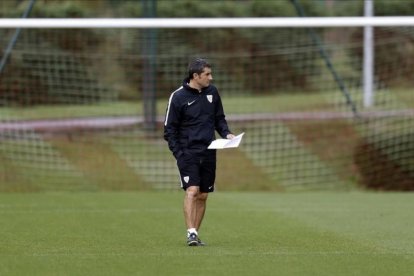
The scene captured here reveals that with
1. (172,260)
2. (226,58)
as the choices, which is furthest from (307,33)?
(172,260)

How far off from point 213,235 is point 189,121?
183 centimetres

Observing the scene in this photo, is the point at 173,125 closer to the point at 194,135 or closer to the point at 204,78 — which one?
the point at 194,135

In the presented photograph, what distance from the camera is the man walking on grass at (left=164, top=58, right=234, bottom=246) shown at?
12.2m

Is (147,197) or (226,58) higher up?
(226,58)

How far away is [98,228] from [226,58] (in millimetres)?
10494

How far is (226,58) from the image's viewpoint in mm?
24359

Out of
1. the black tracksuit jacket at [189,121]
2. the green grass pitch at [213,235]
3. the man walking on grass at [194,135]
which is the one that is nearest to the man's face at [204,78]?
the man walking on grass at [194,135]

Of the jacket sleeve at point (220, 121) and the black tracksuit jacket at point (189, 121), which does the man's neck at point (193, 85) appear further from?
the jacket sleeve at point (220, 121)

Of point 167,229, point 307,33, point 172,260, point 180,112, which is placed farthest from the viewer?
point 307,33

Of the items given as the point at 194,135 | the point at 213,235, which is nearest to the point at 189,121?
the point at 194,135

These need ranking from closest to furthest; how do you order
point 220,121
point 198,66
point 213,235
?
point 198,66, point 220,121, point 213,235

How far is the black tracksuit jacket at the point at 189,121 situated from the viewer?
12219mm

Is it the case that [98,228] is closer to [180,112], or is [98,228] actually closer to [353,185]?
[180,112]

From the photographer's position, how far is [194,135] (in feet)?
40.1
